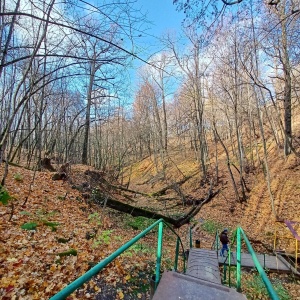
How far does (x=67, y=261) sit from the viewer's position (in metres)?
4.52

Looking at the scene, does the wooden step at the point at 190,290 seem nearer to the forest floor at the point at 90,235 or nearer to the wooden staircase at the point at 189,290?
the wooden staircase at the point at 189,290

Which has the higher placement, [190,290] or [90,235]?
[190,290]

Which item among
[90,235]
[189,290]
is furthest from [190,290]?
[90,235]

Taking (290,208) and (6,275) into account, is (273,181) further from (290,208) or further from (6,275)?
(6,275)

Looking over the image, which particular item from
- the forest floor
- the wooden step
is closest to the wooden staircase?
the wooden step

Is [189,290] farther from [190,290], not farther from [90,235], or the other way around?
[90,235]

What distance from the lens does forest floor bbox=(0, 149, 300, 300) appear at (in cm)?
385

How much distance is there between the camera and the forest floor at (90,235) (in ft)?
12.6

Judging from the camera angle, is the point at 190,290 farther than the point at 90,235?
No

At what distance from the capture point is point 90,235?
648cm

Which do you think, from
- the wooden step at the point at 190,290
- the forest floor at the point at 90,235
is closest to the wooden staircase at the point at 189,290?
the wooden step at the point at 190,290

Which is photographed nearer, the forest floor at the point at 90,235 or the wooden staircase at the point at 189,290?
the wooden staircase at the point at 189,290

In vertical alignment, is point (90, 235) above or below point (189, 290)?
below

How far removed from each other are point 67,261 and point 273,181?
14.6 metres
